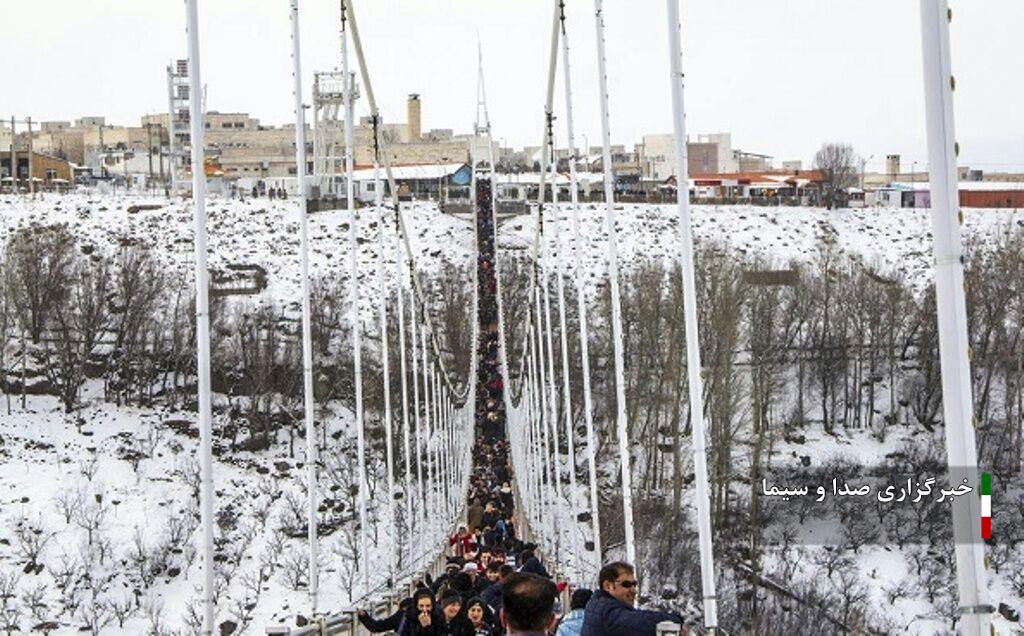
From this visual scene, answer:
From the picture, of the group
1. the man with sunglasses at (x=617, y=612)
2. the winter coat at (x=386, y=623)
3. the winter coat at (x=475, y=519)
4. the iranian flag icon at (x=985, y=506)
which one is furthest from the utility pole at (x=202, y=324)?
the winter coat at (x=475, y=519)

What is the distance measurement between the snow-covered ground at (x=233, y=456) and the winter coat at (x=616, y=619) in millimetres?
32667

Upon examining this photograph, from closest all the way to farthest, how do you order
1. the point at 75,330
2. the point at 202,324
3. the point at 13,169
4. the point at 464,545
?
the point at 202,324 → the point at 464,545 → the point at 75,330 → the point at 13,169

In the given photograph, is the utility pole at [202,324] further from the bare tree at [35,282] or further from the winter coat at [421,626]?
the bare tree at [35,282]

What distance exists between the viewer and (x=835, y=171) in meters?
116

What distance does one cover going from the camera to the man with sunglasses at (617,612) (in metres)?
6.82

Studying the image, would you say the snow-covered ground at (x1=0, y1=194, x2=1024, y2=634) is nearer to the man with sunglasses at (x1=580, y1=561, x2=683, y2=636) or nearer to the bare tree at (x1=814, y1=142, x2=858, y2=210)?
the bare tree at (x1=814, y1=142, x2=858, y2=210)

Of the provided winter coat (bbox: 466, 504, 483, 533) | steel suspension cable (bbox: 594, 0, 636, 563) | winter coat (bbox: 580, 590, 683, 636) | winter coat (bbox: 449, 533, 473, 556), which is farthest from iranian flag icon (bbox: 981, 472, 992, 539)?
winter coat (bbox: 466, 504, 483, 533)

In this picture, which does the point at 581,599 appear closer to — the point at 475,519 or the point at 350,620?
the point at 350,620

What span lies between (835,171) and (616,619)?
112765 mm

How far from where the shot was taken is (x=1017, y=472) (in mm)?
55406

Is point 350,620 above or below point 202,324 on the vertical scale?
below

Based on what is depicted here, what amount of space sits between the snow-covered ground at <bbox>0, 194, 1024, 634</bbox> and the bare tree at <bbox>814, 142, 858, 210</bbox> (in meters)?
4.16

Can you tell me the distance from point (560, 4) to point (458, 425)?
95.1 feet

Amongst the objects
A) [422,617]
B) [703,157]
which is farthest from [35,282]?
[703,157]
